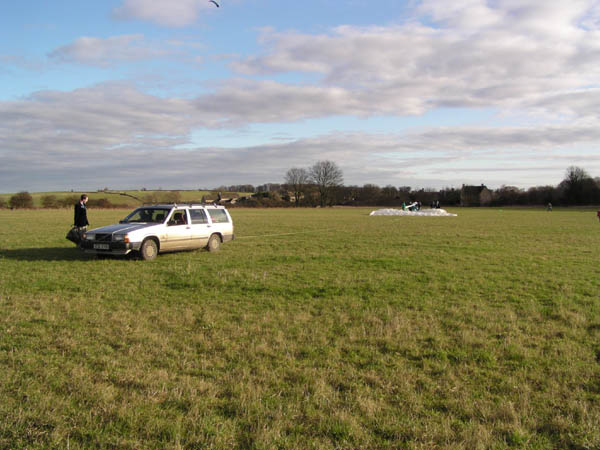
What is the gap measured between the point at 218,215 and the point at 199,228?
4.32ft

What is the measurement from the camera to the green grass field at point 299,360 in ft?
11.7

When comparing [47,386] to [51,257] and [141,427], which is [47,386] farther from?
[51,257]

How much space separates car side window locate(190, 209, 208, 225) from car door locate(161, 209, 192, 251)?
0.29m

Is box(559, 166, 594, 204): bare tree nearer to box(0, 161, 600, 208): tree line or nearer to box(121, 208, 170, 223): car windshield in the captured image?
box(0, 161, 600, 208): tree line

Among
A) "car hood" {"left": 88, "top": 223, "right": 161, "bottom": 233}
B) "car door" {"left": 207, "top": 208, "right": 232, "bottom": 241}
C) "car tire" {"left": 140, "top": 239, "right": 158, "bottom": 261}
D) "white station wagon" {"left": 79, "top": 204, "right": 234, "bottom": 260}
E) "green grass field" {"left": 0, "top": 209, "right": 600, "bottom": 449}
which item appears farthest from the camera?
"car door" {"left": 207, "top": 208, "right": 232, "bottom": 241}

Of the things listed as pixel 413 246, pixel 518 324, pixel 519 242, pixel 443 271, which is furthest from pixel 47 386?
pixel 519 242

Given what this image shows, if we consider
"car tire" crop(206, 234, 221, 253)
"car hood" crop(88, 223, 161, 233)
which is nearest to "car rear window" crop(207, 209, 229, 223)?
"car tire" crop(206, 234, 221, 253)

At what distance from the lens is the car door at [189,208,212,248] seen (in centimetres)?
1508

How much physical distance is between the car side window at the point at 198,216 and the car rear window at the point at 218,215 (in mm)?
366

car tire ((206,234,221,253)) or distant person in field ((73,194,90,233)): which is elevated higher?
distant person in field ((73,194,90,233))

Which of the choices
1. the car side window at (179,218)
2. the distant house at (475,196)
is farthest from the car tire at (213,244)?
the distant house at (475,196)

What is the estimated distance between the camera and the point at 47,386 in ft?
14.0

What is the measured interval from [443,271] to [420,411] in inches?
317

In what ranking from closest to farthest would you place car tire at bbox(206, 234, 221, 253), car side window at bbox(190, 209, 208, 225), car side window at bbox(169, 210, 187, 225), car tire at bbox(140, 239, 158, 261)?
car tire at bbox(140, 239, 158, 261), car side window at bbox(169, 210, 187, 225), car side window at bbox(190, 209, 208, 225), car tire at bbox(206, 234, 221, 253)
